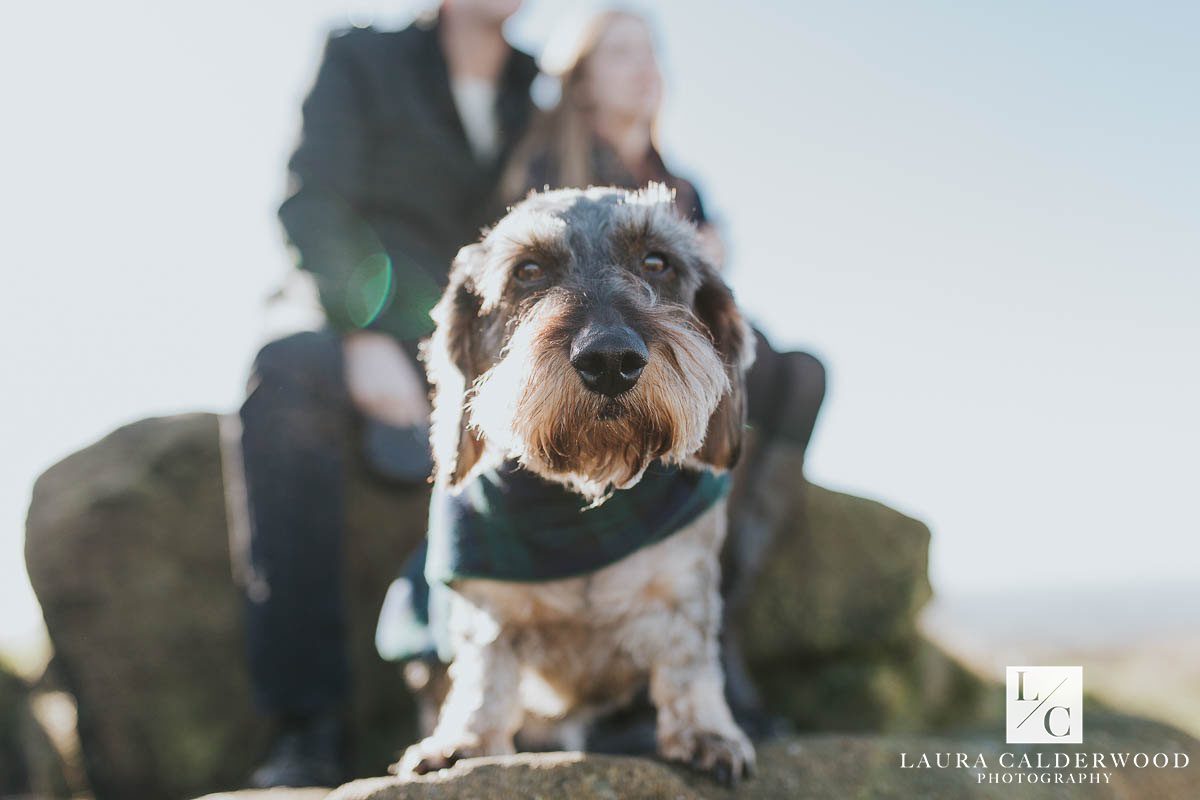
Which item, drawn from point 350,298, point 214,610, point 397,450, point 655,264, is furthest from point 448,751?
point 214,610

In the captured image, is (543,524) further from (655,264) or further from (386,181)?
(386,181)

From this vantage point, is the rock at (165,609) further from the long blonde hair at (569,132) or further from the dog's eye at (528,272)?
the dog's eye at (528,272)

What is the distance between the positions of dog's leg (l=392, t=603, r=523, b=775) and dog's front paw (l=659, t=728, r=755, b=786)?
479 mm

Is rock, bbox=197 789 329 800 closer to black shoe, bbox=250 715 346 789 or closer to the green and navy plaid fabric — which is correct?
black shoe, bbox=250 715 346 789

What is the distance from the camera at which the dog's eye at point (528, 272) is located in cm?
237

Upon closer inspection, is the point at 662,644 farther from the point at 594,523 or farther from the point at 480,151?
the point at 480,151

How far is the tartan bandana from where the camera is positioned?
7.94 feet

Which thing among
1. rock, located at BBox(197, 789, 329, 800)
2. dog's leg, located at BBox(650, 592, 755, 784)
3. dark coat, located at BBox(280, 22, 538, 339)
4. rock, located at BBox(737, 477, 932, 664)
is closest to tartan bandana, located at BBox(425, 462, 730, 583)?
dog's leg, located at BBox(650, 592, 755, 784)

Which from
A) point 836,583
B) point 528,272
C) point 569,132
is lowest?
point 836,583

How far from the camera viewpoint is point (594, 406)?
2.04m

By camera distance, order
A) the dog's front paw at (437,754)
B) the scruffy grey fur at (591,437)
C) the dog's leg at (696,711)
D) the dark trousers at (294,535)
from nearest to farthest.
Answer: the scruffy grey fur at (591,437) < the dog's front paw at (437,754) < the dog's leg at (696,711) < the dark trousers at (294,535)

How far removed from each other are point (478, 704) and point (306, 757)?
1.02 metres

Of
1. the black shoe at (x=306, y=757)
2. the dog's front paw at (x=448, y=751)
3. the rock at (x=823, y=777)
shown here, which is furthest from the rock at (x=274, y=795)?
the black shoe at (x=306, y=757)

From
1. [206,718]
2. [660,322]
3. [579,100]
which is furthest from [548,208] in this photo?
[206,718]
